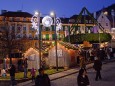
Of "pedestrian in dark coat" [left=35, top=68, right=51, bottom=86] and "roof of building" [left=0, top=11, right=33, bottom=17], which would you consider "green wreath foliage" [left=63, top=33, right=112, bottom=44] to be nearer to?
"pedestrian in dark coat" [left=35, top=68, right=51, bottom=86]

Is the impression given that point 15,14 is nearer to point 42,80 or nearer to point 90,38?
point 90,38

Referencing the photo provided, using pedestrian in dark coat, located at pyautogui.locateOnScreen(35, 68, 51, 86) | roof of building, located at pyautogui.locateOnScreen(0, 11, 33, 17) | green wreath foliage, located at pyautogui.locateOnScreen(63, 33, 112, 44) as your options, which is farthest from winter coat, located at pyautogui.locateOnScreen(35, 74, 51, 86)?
roof of building, located at pyautogui.locateOnScreen(0, 11, 33, 17)

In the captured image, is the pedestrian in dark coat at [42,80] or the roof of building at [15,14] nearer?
the pedestrian in dark coat at [42,80]

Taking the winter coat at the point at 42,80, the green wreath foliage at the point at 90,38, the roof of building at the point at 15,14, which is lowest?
the winter coat at the point at 42,80

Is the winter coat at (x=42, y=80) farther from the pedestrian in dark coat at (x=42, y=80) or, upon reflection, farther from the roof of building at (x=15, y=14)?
the roof of building at (x=15, y=14)

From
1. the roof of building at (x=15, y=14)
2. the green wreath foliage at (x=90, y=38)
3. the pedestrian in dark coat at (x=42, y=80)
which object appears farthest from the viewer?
the roof of building at (x=15, y=14)

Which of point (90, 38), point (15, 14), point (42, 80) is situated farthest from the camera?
point (15, 14)

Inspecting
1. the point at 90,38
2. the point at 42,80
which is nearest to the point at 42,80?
the point at 42,80

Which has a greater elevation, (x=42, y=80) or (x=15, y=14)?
(x=15, y=14)

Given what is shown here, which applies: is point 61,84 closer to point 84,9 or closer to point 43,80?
point 43,80

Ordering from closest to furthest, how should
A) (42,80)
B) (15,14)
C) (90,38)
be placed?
(42,80) → (90,38) → (15,14)

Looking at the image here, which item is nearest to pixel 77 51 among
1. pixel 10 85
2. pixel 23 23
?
pixel 10 85

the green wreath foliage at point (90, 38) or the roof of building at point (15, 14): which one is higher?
the roof of building at point (15, 14)

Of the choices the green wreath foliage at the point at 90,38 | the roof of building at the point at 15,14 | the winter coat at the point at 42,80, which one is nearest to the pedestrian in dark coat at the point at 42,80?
the winter coat at the point at 42,80
